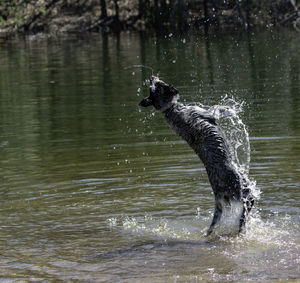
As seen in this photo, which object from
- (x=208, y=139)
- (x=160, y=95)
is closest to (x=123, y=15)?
(x=160, y=95)

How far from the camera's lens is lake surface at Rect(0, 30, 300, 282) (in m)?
7.20

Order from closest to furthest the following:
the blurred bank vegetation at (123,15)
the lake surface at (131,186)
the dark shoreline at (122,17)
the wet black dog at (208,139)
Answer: the lake surface at (131,186) → the wet black dog at (208,139) → the dark shoreline at (122,17) → the blurred bank vegetation at (123,15)

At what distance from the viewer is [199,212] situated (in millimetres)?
9062

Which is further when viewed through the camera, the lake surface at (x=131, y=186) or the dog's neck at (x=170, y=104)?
the dog's neck at (x=170, y=104)

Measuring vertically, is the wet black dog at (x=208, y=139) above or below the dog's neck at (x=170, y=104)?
below

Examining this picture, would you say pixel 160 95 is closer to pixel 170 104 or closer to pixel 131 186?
pixel 170 104

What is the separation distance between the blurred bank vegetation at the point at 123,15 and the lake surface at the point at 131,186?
2439 centimetres

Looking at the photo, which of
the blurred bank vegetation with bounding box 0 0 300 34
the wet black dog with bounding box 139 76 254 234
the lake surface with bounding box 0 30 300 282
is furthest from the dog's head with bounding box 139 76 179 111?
the blurred bank vegetation with bounding box 0 0 300 34

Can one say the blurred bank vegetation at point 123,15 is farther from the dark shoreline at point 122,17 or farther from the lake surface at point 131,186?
the lake surface at point 131,186

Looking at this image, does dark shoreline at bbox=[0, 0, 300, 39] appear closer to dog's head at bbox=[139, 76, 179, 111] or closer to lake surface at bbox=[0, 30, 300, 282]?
lake surface at bbox=[0, 30, 300, 282]

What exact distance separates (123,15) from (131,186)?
1741 inches

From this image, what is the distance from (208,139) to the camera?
7656 mm

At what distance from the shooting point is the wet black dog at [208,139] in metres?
7.66

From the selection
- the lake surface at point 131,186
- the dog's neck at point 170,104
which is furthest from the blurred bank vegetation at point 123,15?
the dog's neck at point 170,104
